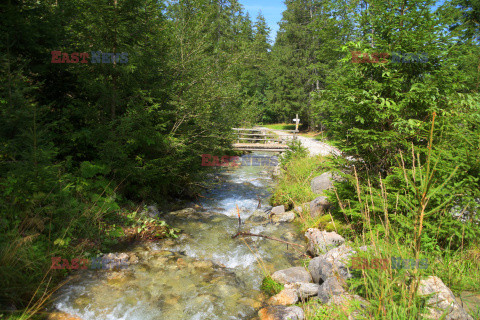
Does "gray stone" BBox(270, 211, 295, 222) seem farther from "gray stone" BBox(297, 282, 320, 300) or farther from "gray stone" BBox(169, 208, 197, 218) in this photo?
"gray stone" BBox(297, 282, 320, 300)

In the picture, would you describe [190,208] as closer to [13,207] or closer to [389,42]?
[13,207]

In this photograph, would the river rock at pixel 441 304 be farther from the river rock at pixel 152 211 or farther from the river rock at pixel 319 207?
the river rock at pixel 152 211

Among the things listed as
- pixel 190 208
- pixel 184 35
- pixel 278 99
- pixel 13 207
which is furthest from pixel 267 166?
pixel 278 99

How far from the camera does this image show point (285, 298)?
3.88 m

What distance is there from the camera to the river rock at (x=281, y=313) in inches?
133

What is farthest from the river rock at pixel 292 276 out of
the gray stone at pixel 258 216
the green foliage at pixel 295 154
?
the green foliage at pixel 295 154

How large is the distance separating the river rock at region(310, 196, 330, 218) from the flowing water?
72 cm

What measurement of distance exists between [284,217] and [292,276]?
312 cm

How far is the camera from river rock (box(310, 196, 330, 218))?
21.6ft

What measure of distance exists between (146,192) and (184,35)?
476 centimetres

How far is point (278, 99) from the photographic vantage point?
3050 centimetres

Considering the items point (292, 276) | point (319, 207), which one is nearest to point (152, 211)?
point (292, 276)
